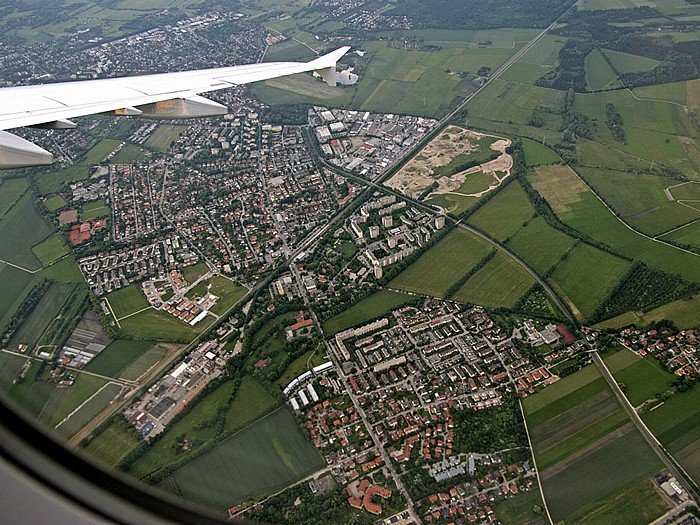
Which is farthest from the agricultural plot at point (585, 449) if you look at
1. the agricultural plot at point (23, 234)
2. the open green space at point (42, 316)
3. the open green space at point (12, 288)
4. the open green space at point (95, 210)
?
the open green space at point (95, 210)

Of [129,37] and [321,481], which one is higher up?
[129,37]

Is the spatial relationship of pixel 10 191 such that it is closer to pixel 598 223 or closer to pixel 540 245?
pixel 540 245

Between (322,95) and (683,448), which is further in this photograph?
(322,95)

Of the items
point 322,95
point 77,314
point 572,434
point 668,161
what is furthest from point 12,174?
point 668,161

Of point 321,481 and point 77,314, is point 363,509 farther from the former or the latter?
point 77,314

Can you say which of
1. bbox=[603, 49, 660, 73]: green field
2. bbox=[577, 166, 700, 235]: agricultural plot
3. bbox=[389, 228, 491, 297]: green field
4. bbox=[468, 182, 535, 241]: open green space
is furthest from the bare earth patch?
bbox=[603, 49, 660, 73]: green field

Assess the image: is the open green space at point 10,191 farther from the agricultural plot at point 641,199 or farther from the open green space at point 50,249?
the agricultural plot at point 641,199

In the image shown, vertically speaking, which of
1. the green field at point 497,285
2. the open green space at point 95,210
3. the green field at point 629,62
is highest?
the open green space at point 95,210
